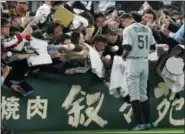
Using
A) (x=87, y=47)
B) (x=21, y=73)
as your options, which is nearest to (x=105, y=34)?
(x=87, y=47)

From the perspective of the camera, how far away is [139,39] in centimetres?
681

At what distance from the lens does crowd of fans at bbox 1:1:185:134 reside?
656 cm

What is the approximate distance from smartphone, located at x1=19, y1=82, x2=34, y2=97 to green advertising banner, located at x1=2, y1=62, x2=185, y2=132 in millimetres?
50

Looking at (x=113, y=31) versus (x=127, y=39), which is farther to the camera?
(x=113, y=31)

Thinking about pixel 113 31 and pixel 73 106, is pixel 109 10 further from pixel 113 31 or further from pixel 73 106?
pixel 73 106

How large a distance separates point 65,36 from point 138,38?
93 cm

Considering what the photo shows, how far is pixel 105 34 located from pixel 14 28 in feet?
4.00

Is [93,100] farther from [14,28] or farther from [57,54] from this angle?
[14,28]

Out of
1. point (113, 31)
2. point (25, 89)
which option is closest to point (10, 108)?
point (25, 89)

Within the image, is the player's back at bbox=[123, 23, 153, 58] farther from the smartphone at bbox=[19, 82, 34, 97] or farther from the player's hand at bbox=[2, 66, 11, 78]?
the player's hand at bbox=[2, 66, 11, 78]

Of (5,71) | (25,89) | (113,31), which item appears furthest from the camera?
(113,31)

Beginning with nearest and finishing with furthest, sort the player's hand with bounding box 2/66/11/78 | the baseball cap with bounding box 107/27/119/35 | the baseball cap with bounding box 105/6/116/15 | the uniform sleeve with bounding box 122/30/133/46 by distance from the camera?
the player's hand with bounding box 2/66/11/78 → the uniform sleeve with bounding box 122/30/133/46 → the baseball cap with bounding box 107/27/119/35 → the baseball cap with bounding box 105/6/116/15

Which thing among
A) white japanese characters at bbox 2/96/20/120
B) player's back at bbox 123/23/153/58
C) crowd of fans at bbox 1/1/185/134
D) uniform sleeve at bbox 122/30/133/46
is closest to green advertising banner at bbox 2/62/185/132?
white japanese characters at bbox 2/96/20/120

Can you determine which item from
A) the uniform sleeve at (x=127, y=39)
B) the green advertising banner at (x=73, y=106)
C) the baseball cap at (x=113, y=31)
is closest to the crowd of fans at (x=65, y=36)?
the baseball cap at (x=113, y=31)
